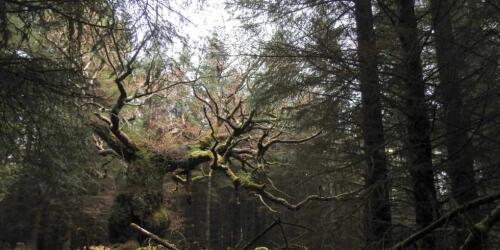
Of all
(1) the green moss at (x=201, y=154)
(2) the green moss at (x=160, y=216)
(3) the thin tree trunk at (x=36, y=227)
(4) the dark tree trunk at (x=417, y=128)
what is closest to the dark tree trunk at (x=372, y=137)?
(4) the dark tree trunk at (x=417, y=128)

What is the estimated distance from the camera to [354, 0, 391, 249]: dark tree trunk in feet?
14.5

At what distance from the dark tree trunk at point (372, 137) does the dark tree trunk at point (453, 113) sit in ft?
2.00

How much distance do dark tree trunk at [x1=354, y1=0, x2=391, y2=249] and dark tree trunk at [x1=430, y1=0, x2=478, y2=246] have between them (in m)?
0.61

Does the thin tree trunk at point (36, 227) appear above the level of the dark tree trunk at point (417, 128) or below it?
below

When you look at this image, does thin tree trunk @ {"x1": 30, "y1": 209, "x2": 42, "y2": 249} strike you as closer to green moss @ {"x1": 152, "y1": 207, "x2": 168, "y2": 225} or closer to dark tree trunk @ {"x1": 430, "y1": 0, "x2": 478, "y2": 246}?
green moss @ {"x1": 152, "y1": 207, "x2": 168, "y2": 225}

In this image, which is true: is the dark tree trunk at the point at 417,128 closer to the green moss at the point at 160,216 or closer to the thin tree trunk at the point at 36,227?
A: the green moss at the point at 160,216

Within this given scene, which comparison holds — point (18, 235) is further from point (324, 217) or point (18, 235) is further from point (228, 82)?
point (324, 217)

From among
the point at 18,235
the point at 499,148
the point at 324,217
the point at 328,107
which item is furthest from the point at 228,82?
the point at 18,235

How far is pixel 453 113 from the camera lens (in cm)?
412

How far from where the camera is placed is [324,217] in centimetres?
485

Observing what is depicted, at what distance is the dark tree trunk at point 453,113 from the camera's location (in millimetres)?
4000

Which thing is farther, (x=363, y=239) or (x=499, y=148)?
(x=363, y=239)

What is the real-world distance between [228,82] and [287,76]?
24.3ft

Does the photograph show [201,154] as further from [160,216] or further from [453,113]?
[453,113]
